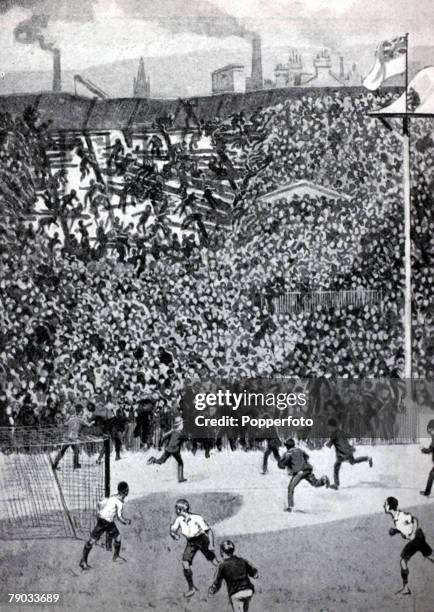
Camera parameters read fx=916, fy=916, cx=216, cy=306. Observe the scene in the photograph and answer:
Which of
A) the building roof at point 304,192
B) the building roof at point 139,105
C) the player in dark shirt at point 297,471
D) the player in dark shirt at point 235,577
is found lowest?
the player in dark shirt at point 235,577

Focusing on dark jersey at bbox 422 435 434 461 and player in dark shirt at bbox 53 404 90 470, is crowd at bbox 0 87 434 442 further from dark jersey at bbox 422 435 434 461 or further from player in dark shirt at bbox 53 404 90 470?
Result: dark jersey at bbox 422 435 434 461

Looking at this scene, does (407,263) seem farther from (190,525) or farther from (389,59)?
(190,525)

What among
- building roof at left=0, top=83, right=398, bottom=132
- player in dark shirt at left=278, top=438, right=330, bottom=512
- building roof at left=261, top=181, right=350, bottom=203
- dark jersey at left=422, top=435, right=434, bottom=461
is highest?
building roof at left=0, top=83, right=398, bottom=132

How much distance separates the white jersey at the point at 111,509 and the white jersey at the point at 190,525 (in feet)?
1.09

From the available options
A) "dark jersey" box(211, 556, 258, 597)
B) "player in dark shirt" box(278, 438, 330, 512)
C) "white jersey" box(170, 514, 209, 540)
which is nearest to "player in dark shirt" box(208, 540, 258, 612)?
"dark jersey" box(211, 556, 258, 597)

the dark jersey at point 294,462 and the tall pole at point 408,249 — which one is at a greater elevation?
the tall pole at point 408,249

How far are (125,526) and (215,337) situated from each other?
48.8 inches

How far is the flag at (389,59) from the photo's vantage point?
17.7ft

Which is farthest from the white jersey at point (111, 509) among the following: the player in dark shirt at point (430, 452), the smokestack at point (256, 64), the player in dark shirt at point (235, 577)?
the smokestack at point (256, 64)

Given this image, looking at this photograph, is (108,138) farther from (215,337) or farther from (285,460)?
(285,460)

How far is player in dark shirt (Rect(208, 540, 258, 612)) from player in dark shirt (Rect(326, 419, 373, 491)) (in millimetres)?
693

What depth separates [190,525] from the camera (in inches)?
212

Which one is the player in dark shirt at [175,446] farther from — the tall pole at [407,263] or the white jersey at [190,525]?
the tall pole at [407,263]

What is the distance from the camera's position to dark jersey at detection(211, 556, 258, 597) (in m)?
5.36
